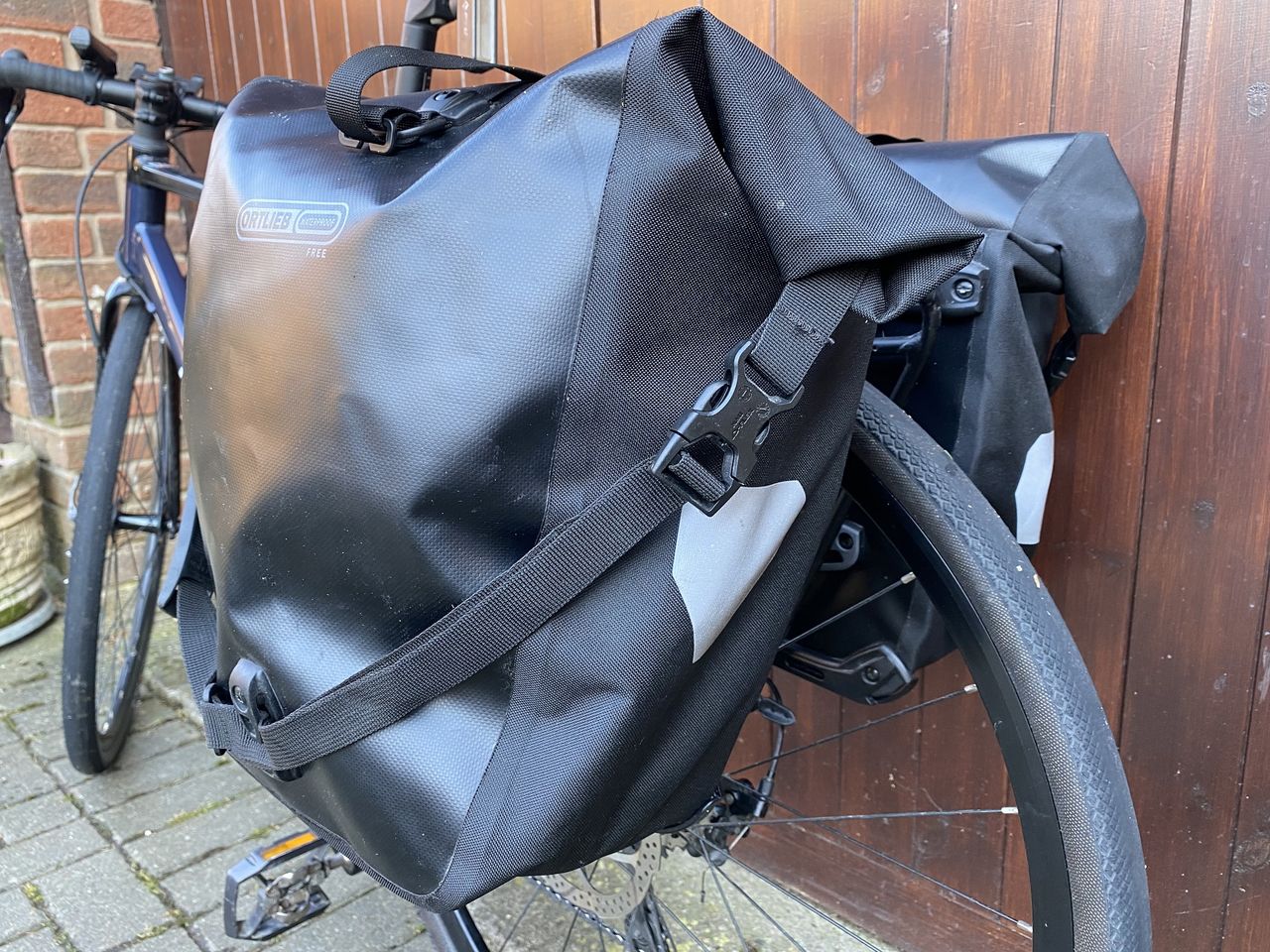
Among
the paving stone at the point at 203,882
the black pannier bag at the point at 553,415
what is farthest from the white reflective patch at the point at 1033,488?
the paving stone at the point at 203,882

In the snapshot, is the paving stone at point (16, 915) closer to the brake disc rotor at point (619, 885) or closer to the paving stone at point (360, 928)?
the paving stone at point (360, 928)

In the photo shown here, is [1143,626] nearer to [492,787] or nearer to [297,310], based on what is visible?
[492,787]

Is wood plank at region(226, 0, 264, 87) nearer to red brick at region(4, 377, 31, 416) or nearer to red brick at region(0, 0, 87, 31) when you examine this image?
red brick at region(0, 0, 87, 31)

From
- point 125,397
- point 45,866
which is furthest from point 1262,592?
point 45,866

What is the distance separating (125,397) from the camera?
1.62 meters

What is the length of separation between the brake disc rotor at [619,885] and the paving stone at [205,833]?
0.83 metres

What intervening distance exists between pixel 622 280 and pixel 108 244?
223cm

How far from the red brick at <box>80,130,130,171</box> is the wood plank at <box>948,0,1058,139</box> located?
1991 mm

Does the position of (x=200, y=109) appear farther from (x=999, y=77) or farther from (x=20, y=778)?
(x=20, y=778)

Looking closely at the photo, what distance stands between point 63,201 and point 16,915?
1580mm

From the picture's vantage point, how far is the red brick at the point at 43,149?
221 centimetres

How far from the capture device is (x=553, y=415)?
2.13ft

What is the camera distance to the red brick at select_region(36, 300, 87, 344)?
235 centimetres

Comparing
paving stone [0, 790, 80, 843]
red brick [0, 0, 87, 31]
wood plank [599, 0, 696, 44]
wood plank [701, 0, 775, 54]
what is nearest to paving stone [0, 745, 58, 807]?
paving stone [0, 790, 80, 843]
